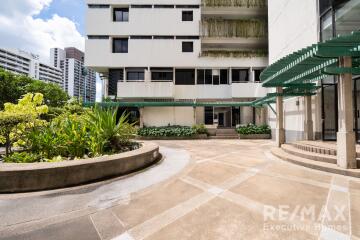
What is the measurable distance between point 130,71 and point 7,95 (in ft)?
95.2

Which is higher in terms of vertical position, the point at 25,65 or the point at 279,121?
the point at 25,65

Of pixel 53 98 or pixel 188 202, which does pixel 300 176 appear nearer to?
pixel 188 202

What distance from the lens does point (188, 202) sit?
4273 millimetres

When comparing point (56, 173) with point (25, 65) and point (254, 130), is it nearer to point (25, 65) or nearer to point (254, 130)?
point (254, 130)

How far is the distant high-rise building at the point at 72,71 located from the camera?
127m

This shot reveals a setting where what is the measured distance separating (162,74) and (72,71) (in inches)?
5701

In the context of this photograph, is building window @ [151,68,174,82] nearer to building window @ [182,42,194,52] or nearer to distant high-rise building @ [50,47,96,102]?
building window @ [182,42,194,52]

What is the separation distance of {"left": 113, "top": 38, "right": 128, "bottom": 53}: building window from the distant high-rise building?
3813 inches

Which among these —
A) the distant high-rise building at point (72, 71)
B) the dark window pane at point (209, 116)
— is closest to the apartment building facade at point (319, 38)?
the dark window pane at point (209, 116)

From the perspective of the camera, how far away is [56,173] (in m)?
5.17

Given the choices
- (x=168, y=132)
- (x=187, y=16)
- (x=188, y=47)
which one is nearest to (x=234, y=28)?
(x=187, y=16)

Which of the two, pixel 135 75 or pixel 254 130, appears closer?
pixel 254 130

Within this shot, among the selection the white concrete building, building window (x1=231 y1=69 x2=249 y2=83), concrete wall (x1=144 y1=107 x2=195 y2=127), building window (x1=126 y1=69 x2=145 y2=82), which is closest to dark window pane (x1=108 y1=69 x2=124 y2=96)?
building window (x1=126 y1=69 x2=145 y2=82)

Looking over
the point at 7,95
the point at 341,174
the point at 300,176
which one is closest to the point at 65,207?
the point at 300,176
